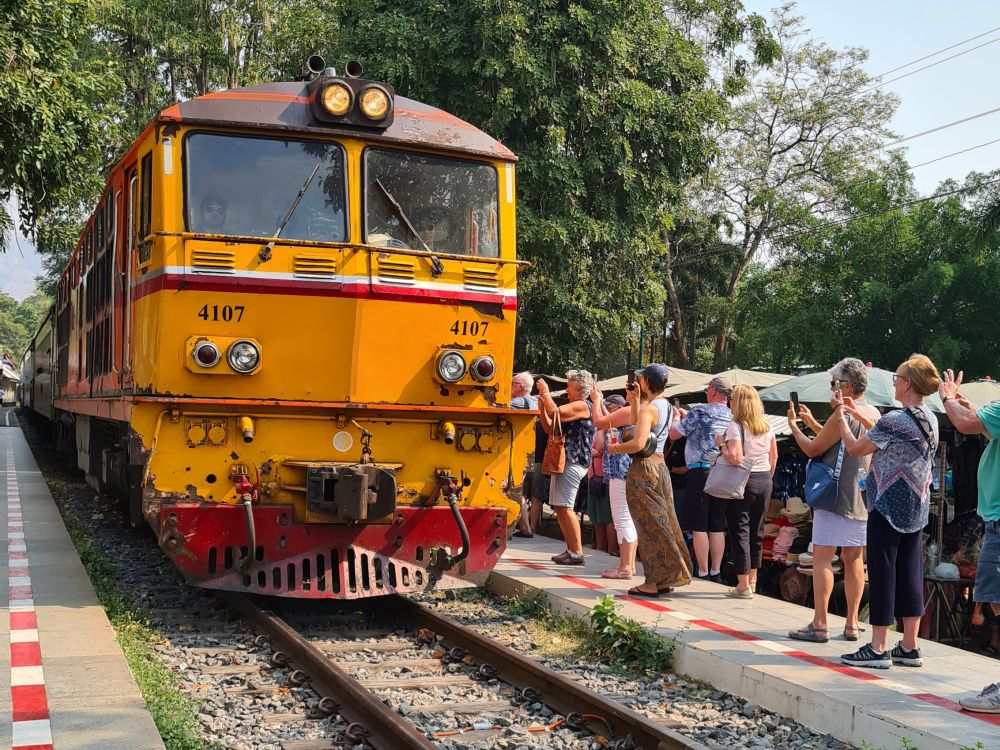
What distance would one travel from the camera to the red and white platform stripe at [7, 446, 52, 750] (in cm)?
461

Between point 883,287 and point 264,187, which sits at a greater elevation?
point 883,287

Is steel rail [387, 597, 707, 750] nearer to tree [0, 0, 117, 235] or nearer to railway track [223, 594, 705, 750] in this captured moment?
railway track [223, 594, 705, 750]

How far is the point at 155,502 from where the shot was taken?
23.1ft

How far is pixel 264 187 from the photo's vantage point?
745cm

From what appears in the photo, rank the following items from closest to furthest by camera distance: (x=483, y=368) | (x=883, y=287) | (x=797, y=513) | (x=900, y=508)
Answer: (x=900, y=508) → (x=483, y=368) → (x=797, y=513) → (x=883, y=287)

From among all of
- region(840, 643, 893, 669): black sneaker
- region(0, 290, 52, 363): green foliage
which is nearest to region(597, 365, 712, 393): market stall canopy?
region(840, 643, 893, 669): black sneaker

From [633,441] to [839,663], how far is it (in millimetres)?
2372

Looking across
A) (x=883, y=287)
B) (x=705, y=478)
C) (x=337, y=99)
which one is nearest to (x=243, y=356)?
(x=337, y=99)

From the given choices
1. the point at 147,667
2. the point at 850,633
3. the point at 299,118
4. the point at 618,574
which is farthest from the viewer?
the point at 618,574

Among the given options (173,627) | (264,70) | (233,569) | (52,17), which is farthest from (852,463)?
(264,70)

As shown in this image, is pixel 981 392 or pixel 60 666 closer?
pixel 60 666

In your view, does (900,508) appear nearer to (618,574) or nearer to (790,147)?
(618,574)

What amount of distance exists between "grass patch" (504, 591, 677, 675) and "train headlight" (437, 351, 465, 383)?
1.86m

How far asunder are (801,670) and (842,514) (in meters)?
1.14
